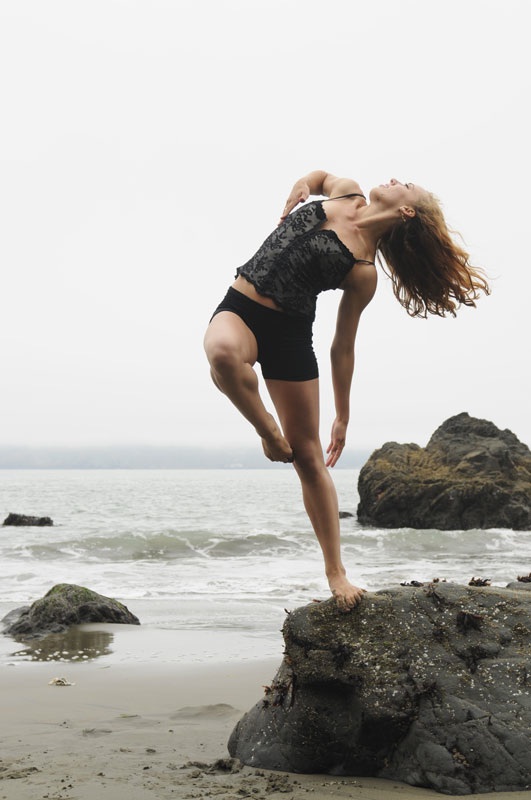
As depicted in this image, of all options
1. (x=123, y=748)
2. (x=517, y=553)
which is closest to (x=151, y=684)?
(x=123, y=748)

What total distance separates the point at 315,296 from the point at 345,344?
14.6 inches

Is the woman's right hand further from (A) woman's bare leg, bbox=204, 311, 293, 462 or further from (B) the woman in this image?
(A) woman's bare leg, bbox=204, 311, 293, 462

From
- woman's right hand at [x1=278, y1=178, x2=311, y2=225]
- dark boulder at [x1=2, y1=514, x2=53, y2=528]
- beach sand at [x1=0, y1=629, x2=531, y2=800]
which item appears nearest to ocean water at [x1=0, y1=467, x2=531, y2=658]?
dark boulder at [x1=2, y1=514, x2=53, y2=528]

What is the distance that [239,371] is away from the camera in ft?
12.8

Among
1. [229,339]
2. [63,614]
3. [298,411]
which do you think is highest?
[229,339]

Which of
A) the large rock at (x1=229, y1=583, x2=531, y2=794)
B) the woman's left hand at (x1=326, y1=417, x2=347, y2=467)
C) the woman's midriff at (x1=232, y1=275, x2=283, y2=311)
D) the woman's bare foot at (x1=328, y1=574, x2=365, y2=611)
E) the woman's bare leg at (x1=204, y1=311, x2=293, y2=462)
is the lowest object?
the large rock at (x1=229, y1=583, x2=531, y2=794)

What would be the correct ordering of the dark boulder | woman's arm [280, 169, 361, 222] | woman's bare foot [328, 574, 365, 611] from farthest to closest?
the dark boulder < woman's arm [280, 169, 361, 222] < woman's bare foot [328, 574, 365, 611]

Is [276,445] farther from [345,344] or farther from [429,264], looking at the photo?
[429,264]

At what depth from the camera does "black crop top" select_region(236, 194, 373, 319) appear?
→ 13.8 feet

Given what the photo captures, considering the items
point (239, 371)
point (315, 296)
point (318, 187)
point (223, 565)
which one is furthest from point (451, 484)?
point (239, 371)

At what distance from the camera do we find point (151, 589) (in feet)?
41.1

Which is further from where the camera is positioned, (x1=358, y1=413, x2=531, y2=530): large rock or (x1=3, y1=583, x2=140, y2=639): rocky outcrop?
(x1=358, y1=413, x2=531, y2=530): large rock

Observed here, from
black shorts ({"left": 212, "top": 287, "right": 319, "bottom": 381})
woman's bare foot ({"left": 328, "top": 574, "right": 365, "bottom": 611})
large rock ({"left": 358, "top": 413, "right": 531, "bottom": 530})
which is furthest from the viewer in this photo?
large rock ({"left": 358, "top": 413, "right": 531, "bottom": 530})

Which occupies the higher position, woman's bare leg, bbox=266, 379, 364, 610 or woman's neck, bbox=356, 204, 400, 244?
woman's neck, bbox=356, 204, 400, 244
